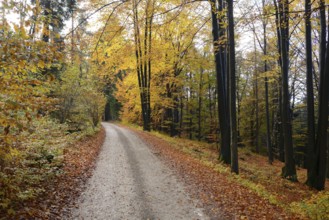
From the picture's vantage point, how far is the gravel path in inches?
229

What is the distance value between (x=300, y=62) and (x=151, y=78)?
42.9ft

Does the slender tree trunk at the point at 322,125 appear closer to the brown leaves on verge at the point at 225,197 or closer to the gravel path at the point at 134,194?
the brown leaves on verge at the point at 225,197

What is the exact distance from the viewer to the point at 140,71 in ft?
86.4

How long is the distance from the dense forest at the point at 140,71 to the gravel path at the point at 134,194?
1.38m

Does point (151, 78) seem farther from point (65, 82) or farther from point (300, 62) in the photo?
point (300, 62)

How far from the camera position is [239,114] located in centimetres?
3005

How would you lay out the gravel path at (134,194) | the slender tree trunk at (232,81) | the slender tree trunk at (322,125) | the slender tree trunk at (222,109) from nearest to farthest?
1. the gravel path at (134,194)
2. the slender tree trunk at (232,81)
3. the slender tree trunk at (322,125)
4. the slender tree trunk at (222,109)

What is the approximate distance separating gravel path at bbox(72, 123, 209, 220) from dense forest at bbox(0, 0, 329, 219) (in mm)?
1382

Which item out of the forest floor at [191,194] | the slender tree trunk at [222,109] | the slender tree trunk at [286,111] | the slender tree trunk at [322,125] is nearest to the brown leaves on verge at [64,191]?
the forest floor at [191,194]

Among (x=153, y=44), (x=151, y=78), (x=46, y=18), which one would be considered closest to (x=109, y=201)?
(x=46, y=18)

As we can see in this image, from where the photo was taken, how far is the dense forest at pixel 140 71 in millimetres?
4191

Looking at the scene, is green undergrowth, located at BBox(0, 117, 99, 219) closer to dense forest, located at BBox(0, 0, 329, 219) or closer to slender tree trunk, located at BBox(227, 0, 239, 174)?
dense forest, located at BBox(0, 0, 329, 219)

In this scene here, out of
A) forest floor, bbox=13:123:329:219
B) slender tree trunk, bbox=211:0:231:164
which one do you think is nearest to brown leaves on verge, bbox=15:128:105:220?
forest floor, bbox=13:123:329:219

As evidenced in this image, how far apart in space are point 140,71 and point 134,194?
2039 centimetres
